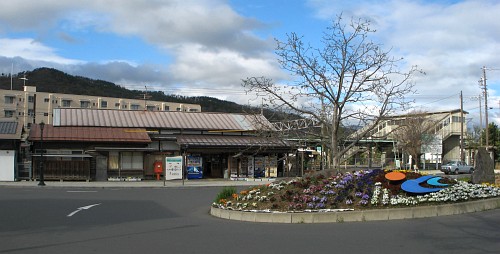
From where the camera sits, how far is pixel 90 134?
39250mm

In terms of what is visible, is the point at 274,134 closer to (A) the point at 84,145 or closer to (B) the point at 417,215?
(B) the point at 417,215

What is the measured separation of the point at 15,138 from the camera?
36.3 metres

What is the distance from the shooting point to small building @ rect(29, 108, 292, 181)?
3781 cm

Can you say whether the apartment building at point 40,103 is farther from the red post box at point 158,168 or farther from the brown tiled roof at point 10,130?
the brown tiled roof at point 10,130

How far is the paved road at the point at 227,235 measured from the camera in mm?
8805

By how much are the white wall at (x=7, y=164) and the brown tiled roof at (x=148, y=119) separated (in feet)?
16.8

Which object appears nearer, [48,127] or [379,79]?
[379,79]

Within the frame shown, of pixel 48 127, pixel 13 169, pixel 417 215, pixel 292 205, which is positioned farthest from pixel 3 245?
pixel 48 127

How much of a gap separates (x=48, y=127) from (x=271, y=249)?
35.5 metres

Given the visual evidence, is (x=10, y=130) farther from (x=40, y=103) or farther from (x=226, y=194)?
(x=40, y=103)

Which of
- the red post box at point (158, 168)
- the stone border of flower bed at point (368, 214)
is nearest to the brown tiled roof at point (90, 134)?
the red post box at point (158, 168)

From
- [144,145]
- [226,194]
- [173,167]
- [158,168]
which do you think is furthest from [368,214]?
[144,145]

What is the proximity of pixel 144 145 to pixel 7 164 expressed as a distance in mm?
10343

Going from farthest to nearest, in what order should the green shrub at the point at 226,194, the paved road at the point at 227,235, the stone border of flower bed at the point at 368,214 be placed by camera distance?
the green shrub at the point at 226,194 → the stone border of flower bed at the point at 368,214 → the paved road at the point at 227,235
